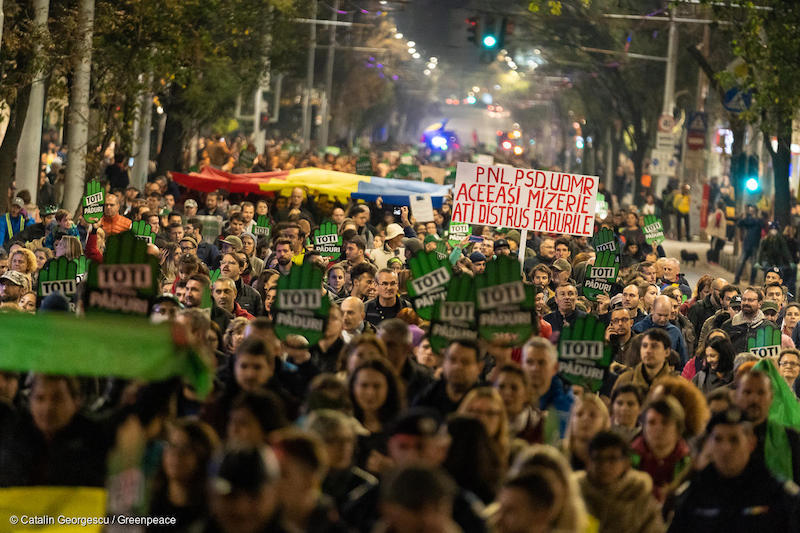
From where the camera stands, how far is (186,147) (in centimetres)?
3809

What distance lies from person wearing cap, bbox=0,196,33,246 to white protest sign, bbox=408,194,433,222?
592 centimetres

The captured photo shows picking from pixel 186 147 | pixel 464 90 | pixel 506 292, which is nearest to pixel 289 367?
pixel 506 292

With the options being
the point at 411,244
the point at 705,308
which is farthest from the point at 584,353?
the point at 411,244

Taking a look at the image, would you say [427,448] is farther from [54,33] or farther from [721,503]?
[54,33]

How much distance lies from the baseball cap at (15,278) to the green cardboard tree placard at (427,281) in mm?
3112

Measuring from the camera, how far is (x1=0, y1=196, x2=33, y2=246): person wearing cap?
19797 millimetres

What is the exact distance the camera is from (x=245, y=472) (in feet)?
16.0

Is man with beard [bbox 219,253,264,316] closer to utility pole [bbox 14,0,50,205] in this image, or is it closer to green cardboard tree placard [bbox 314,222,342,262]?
green cardboard tree placard [bbox 314,222,342,262]

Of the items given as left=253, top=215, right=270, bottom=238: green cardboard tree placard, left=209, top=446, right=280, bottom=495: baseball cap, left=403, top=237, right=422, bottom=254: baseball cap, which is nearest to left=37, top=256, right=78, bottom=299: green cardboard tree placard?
left=403, top=237, right=422, bottom=254: baseball cap

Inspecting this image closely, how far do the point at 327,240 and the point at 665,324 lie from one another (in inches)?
240

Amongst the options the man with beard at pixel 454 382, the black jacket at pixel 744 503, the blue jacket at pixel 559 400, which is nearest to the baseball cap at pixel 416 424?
the black jacket at pixel 744 503

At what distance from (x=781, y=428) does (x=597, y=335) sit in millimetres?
1562

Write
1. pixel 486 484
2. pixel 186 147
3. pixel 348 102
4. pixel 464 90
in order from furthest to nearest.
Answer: pixel 464 90
pixel 348 102
pixel 186 147
pixel 486 484

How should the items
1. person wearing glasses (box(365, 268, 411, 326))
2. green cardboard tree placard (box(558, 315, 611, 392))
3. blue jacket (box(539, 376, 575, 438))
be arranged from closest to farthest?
blue jacket (box(539, 376, 575, 438)) < green cardboard tree placard (box(558, 315, 611, 392)) < person wearing glasses (box(365, 268, 411, 326))
